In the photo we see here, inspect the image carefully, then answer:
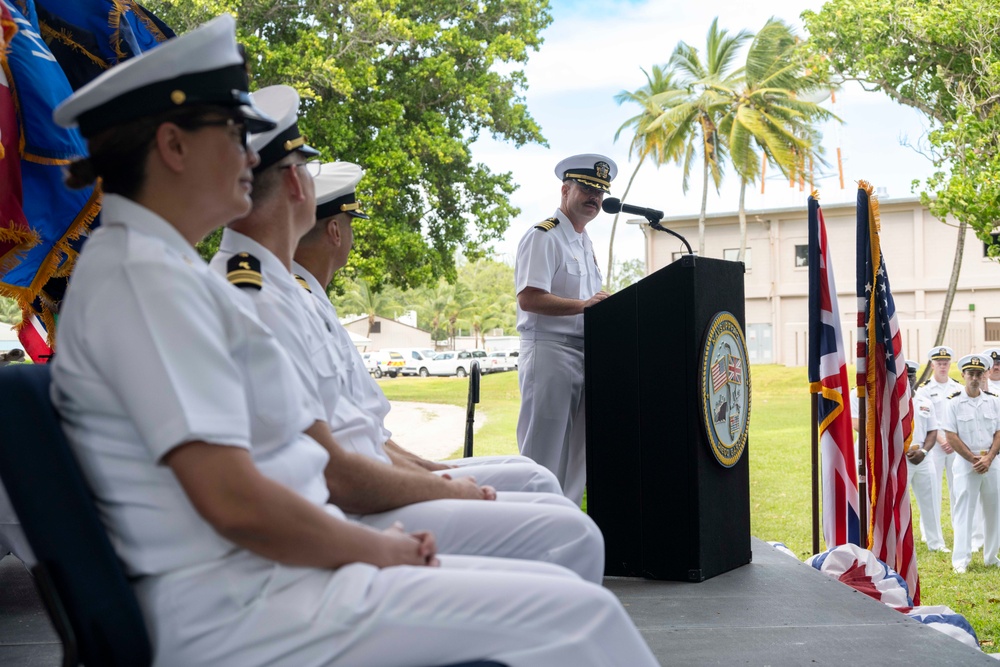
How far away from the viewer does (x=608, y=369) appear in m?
3.41

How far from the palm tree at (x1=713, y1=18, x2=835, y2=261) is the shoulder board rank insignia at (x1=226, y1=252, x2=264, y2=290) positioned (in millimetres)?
23770

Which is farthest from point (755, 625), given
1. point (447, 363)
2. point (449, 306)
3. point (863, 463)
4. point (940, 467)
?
point (449, 306)

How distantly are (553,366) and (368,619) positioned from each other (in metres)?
2.67

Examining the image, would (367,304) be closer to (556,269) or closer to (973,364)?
(973,364)

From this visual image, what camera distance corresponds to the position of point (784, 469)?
1437 centimetres

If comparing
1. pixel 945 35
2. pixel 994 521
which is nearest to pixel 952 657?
pixel 994 521

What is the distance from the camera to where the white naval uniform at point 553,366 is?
12.5 feet

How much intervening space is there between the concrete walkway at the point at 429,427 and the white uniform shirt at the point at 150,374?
45.6 feet

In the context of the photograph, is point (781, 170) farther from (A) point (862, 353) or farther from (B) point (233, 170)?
(B) point (233, 170)

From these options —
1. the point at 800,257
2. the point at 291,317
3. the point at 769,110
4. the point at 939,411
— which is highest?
the point at 769,110

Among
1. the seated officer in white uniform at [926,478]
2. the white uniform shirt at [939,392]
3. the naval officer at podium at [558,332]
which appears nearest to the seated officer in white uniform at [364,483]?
the naval officer at podium at [558,332]

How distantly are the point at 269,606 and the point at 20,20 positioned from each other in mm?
1808

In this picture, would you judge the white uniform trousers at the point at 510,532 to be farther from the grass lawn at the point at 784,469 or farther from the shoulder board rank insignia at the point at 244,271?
the grass lawn at the point at 784,469

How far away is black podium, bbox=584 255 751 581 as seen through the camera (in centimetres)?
315
